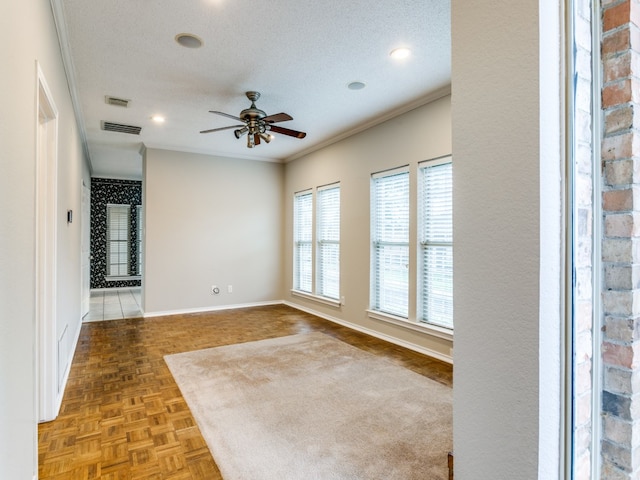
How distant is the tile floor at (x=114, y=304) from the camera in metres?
5.74

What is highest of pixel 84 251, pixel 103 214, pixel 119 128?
A: pixel 119 128

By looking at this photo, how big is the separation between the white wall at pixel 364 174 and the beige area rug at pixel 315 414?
958 mm

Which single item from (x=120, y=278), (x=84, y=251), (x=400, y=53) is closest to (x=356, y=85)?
(x=400, y=53)

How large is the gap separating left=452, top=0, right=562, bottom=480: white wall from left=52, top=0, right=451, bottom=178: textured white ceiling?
183cm

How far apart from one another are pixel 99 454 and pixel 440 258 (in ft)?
10.3

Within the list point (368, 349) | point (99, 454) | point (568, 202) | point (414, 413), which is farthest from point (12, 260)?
point (368, 349)

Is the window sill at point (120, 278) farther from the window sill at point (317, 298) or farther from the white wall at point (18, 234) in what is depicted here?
the white wall at point (18, 234)

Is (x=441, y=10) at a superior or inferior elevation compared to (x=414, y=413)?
superior

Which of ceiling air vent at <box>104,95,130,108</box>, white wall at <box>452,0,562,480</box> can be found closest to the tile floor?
ceiling air vent at <box>104,95,130,108</box>

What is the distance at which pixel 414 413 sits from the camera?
2.52 meters

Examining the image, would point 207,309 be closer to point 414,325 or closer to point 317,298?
point 317,298

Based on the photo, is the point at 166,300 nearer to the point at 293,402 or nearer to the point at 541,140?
the point at 293,402

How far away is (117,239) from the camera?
868 centimetres

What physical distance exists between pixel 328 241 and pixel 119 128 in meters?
3.21
